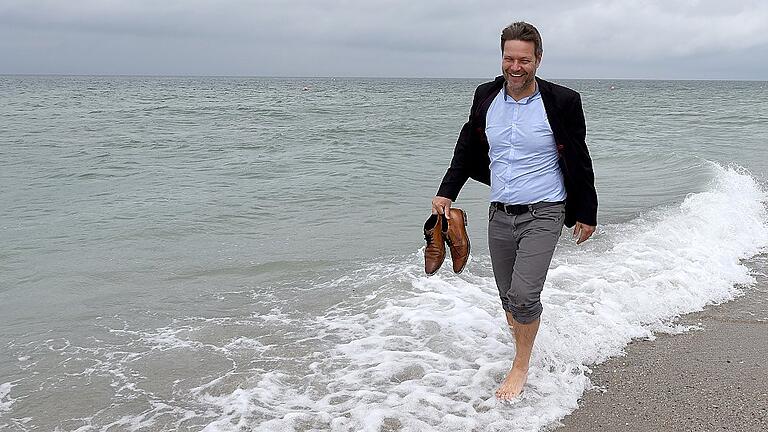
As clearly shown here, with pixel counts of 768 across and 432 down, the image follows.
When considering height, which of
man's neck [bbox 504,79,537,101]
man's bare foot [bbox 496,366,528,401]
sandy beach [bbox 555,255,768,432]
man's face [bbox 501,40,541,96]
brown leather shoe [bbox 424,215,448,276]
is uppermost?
man's face [bbox 501,40,541,96]

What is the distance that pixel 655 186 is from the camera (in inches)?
488

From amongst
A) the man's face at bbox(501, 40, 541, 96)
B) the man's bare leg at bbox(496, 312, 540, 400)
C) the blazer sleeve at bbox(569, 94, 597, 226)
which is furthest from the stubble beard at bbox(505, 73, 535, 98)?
the man's bare leg at bbox(496, 312, 540, 400)

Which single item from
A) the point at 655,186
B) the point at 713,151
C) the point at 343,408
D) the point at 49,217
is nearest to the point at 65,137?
the point at 49,217

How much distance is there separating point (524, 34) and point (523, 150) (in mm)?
583

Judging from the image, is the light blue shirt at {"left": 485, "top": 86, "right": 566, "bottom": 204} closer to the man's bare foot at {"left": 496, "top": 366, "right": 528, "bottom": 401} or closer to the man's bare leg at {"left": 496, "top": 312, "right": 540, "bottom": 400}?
the man's bare leg at {"left": 496, "top": 312, "right": 540, "bottom": 400}

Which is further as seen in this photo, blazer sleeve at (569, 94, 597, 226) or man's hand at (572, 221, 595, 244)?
man's hand at (572, 221, 595, 244)

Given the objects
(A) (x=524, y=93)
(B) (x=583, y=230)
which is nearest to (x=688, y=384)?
(B) (x=583, y=230)

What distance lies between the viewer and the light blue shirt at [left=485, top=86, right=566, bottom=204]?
142 inches

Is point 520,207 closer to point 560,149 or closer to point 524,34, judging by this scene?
point 560,149

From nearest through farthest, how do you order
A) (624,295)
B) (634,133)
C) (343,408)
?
(343,408)
(624,295)
(634,133)

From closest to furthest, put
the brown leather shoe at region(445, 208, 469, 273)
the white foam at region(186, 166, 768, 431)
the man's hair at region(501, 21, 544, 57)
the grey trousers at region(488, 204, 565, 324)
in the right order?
the man's hair at region(501, 21, 544, 57), the grey trousers at region(488, 204, 565, 324), the white foam at region(186, 166, 768, 431), the brown leather shoe at region(445, 208, 469, 273)

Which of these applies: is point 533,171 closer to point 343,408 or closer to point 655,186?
point 343,408

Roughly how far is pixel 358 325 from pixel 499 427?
6.08ft

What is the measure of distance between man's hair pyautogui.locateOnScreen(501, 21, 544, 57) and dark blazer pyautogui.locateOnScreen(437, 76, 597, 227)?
199 mm
